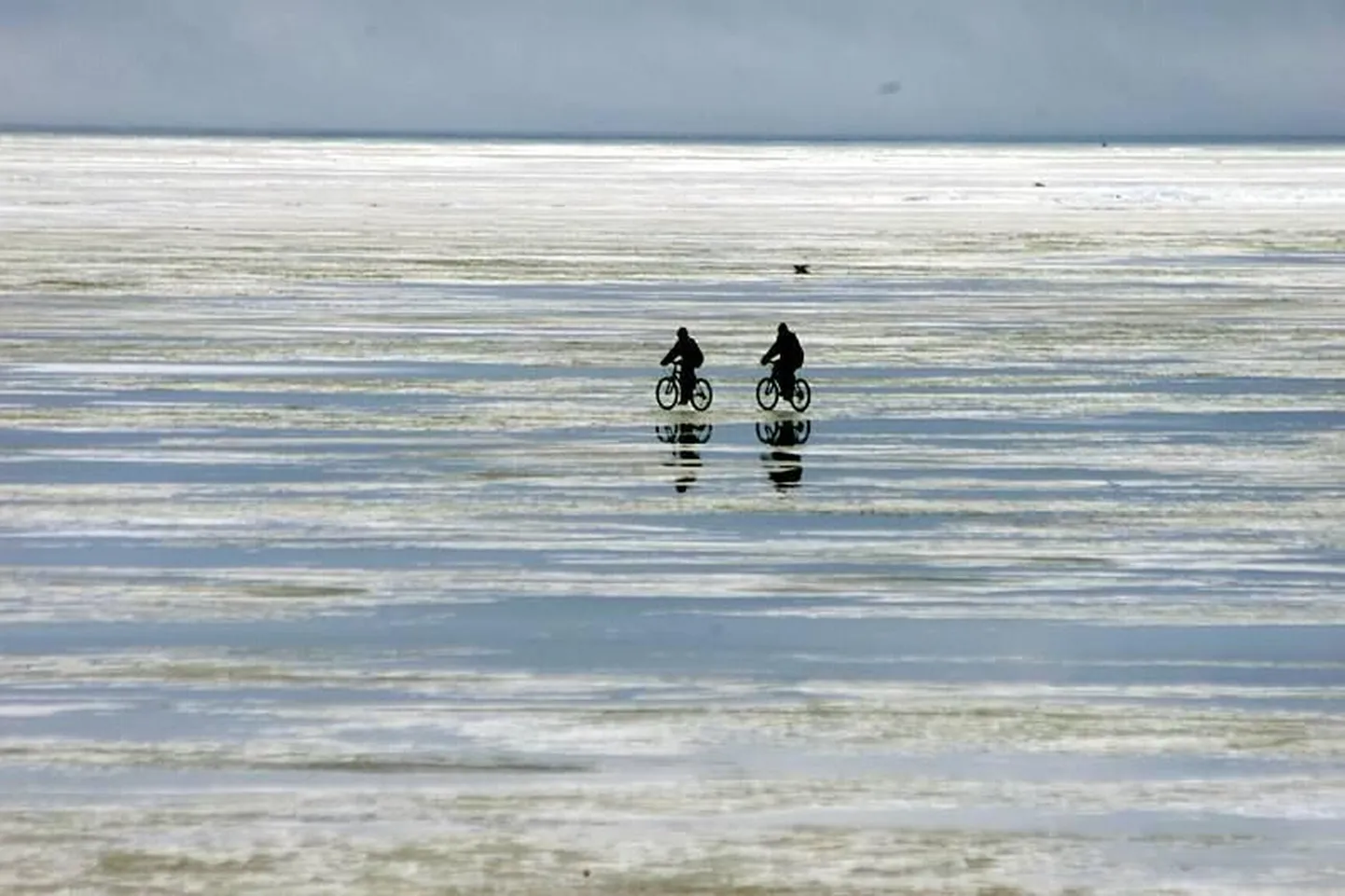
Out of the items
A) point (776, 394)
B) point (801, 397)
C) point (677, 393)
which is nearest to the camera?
point (801, 397)

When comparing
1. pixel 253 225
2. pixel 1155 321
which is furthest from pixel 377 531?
pixel 253 225

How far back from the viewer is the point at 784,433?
118 feet

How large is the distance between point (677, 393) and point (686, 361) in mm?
1225

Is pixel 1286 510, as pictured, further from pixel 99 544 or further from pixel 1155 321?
pixel 1155 321

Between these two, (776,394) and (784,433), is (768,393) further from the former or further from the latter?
(784,433)

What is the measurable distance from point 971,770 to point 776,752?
1.32 m

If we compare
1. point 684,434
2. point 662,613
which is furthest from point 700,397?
point 662,613

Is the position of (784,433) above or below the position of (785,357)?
below

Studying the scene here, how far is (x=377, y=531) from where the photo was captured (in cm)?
2644

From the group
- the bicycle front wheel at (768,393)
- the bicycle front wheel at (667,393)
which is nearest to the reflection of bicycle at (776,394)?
the bicycle front wheel at (768,393)

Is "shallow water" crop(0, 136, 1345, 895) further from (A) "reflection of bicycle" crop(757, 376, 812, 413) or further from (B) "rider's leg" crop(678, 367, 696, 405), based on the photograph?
(B) "rider's leg" crop(678, 367, 696, 405)

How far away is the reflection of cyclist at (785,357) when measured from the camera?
37688mm

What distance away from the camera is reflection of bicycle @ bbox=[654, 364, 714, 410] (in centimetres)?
3897

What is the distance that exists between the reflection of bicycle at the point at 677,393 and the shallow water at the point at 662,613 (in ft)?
2.09
